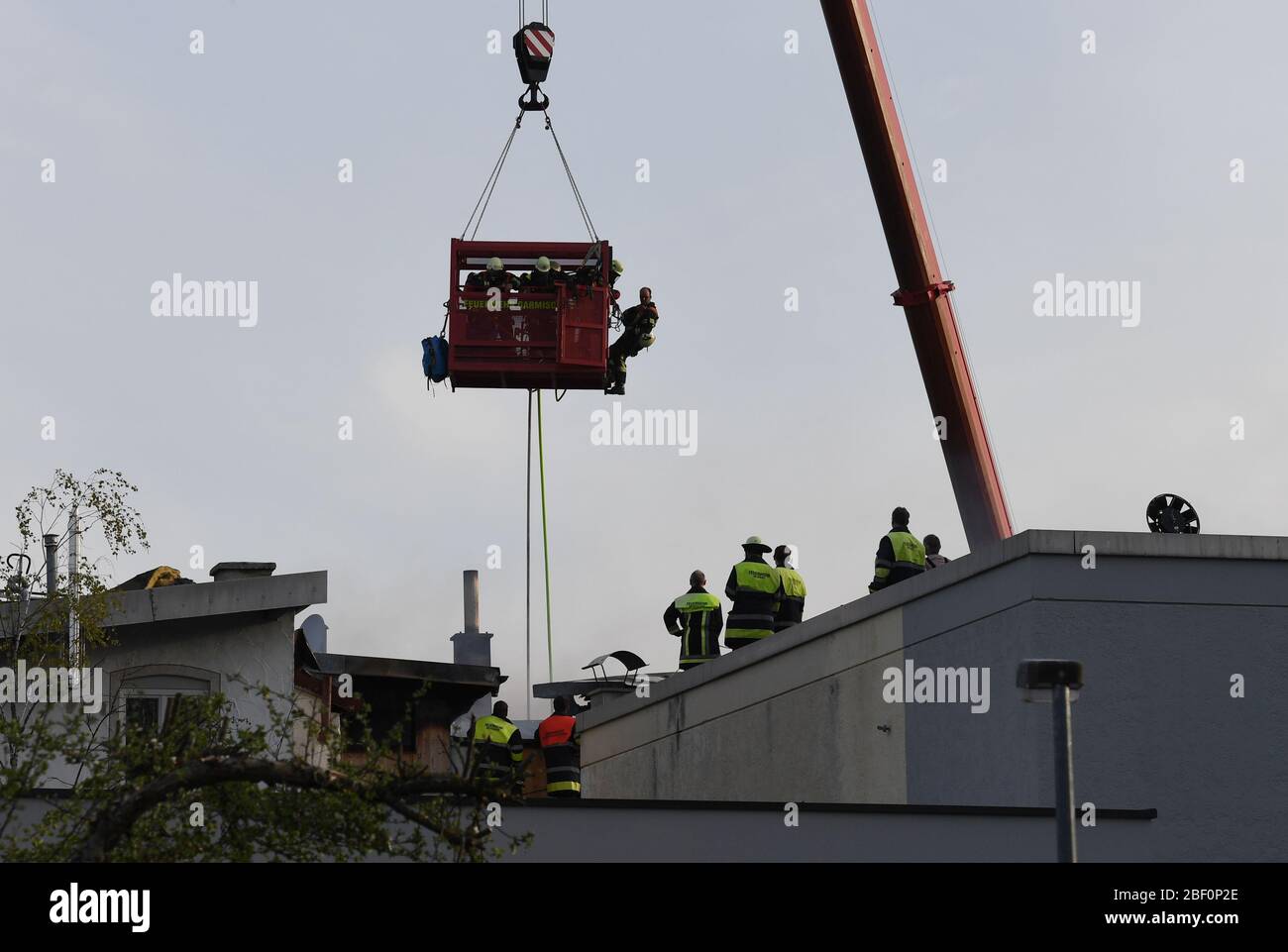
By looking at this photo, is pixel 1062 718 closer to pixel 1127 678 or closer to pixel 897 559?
pixel 1127 678

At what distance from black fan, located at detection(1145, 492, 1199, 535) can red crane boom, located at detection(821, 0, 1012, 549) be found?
4782 mm

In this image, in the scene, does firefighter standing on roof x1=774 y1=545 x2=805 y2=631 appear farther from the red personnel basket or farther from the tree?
the tree

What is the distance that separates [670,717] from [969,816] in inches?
250

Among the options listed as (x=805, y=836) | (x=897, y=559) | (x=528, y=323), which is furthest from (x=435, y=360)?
(x=805, y=836)

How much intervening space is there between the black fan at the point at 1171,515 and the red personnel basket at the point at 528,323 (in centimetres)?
620

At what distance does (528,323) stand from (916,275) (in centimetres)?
495

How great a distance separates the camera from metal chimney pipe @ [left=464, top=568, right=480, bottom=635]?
40.0m

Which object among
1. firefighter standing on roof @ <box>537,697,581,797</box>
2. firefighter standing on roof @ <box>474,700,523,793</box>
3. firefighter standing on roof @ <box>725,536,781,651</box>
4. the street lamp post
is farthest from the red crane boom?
the street lamp post

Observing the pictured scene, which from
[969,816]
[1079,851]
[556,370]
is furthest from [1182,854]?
[556,370]

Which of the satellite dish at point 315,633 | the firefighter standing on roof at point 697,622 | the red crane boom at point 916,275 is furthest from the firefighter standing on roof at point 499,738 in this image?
the satellite dish at point 315,633

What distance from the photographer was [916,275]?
2170 cm

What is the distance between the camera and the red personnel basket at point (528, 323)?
19.7 metres

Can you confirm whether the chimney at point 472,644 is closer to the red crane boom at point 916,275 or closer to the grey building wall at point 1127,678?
the red crane boom at point 916,275

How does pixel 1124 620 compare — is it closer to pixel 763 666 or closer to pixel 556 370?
pixel 763 666
